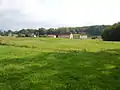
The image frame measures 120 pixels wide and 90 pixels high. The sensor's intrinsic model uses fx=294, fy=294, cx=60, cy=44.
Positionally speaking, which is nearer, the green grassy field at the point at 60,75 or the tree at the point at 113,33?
the green grassy field at the point at 60,75

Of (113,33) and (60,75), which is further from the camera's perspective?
(113,33)

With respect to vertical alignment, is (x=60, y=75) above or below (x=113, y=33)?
below

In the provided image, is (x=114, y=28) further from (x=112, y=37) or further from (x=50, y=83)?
(x=50, y=83)

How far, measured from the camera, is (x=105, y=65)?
108 ft

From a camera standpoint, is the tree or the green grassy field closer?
the green grassy field

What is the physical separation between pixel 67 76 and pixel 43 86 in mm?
4157

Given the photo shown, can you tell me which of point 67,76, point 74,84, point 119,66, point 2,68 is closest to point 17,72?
point 2,68

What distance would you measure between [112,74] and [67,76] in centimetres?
460

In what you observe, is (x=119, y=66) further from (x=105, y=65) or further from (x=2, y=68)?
(x=2, y=68)

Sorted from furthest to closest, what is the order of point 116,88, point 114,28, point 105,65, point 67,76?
point 114,28 → point 105,65 → point 67,76 → point 116,88

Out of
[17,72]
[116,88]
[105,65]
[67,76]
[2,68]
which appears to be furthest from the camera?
[105,65]

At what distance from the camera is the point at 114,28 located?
Result: 429ft

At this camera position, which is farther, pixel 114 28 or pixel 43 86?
pixel 114 28

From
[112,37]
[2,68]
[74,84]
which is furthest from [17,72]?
[112,37]
